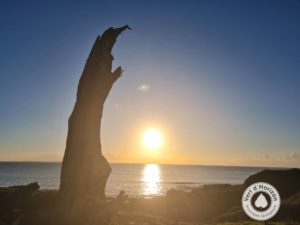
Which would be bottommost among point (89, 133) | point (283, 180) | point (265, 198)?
point (265, 198)

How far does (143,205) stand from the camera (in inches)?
1959

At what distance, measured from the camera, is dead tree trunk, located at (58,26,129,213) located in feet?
68.3

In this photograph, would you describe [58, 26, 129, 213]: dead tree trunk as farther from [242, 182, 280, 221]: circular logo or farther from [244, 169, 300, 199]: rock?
[244, 169, 300, 199]: rock

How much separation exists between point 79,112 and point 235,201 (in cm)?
3194

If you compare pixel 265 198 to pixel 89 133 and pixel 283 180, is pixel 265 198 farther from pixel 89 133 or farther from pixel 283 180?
pixel 283 180

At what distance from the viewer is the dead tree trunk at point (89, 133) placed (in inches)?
820

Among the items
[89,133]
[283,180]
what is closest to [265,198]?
[89,133]

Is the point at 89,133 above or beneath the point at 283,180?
above

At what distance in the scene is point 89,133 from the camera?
21.5 metres

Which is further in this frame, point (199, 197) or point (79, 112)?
point (199, 197)

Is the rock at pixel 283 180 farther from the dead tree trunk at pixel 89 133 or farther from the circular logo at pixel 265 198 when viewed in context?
the circular logo at pixel 265 198

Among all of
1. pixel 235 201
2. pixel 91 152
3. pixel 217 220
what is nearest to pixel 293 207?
pixel 217 220

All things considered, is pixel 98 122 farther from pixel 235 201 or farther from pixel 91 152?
pixel 235 201

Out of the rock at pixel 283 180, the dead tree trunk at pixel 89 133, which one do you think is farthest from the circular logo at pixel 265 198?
the rock at pixel 283 180
